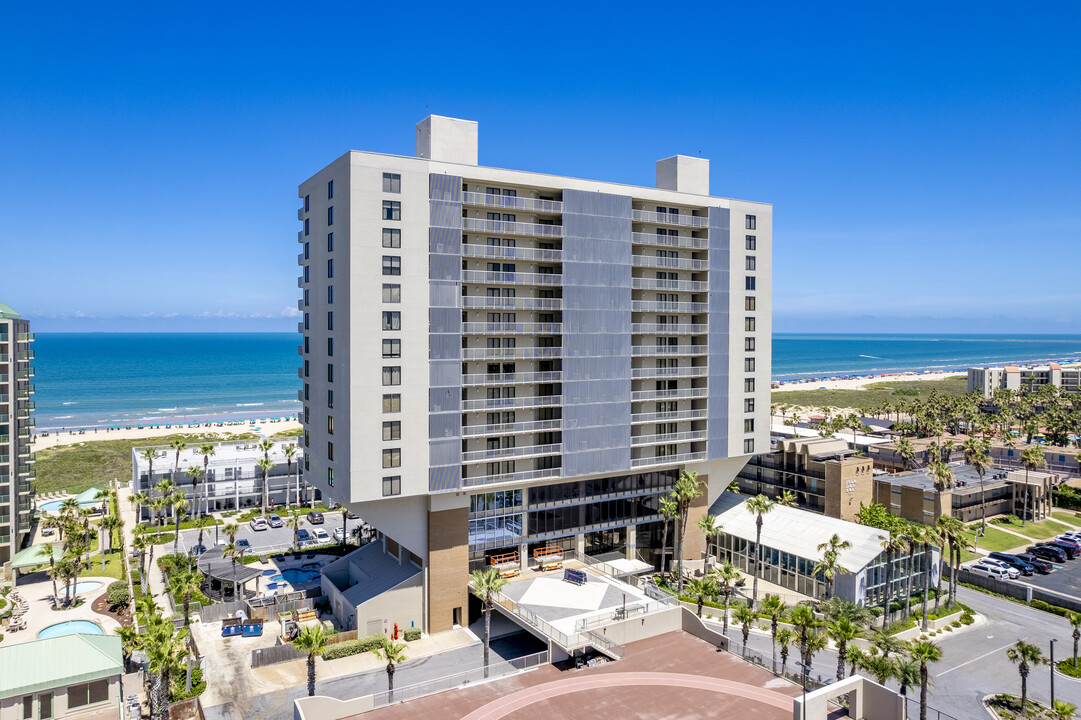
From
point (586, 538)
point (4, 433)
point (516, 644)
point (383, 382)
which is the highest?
point (383, 382)

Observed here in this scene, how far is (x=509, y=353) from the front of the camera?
180ft

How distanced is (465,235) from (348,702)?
3289 centimetres

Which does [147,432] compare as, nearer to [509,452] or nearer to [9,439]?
[9,439]

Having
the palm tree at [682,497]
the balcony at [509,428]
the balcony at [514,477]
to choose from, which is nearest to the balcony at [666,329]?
the balcony at [509,428]

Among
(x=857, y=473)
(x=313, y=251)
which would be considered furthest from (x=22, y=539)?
(x=857, y=473)

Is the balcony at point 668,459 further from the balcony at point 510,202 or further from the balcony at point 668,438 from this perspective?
the balcony at point 510,202

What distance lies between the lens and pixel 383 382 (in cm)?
4897

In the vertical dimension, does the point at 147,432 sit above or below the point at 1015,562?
above

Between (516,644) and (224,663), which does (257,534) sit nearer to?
(224,663)

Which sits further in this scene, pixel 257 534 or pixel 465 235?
pixel 257 534

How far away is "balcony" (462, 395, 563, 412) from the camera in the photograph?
53.4 meters

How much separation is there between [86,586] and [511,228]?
49335 mm

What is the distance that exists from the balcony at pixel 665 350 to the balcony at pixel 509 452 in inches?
441

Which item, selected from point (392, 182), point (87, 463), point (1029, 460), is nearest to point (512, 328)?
point (392, 182)
